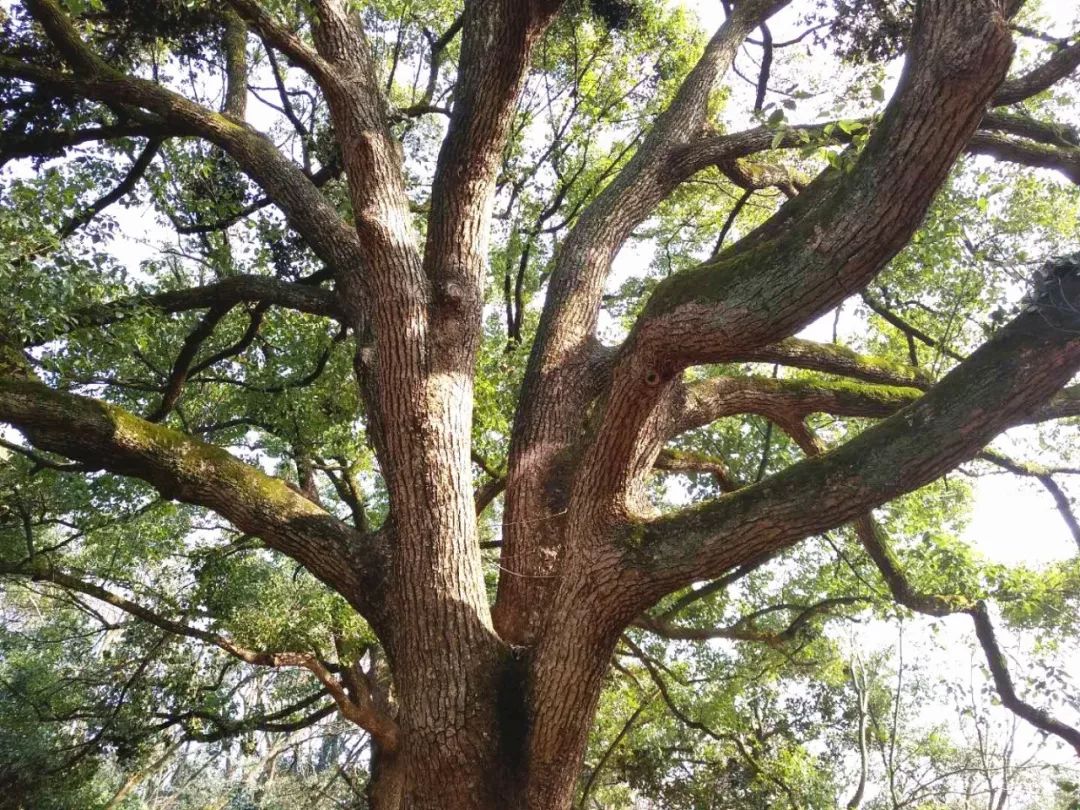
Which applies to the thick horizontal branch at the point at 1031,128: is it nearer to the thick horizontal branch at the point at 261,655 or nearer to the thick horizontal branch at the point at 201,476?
the thick horizontal branch at the point at 201,476

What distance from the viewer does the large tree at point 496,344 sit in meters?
2.34

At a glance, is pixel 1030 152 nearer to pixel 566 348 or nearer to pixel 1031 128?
pixel 1031 128

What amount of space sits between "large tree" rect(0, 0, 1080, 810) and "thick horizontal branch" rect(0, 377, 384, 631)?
2 cm

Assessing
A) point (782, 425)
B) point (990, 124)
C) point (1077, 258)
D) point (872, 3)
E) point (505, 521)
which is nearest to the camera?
point (1077, 258)

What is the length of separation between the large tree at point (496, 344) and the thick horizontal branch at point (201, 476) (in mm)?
15

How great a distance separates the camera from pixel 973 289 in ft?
16.3

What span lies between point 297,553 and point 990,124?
182 inches

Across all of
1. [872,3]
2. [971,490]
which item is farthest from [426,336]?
[971,490]

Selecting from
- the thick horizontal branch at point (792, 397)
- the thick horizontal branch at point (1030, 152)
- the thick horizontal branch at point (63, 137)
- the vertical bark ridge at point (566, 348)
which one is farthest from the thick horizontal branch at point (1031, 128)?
the thick horizontal branch at point (63, 137)

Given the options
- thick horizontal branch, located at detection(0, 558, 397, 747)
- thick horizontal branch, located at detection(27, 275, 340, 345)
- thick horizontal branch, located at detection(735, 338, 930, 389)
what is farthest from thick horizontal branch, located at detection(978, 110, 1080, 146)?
thick horizontal branch, located at detection(0, 558, 397, 747)

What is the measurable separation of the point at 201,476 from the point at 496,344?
4789 mm

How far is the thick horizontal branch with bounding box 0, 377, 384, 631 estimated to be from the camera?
286cm

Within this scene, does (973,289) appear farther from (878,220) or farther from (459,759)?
(459,759)

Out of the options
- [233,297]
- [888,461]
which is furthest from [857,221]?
[233,297]
